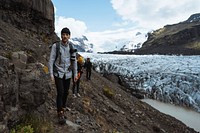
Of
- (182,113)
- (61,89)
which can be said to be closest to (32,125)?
(61,89)

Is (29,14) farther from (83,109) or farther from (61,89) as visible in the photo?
(61,89)

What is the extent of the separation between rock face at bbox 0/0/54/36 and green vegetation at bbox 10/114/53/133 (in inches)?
580

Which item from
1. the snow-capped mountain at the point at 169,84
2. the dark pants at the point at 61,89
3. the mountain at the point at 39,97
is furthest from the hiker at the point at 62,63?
the snow-capped mountain at the point at 169,84

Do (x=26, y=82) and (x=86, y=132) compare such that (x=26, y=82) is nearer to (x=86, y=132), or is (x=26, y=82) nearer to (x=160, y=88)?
(x=86, y=132)

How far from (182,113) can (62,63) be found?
21.5 m

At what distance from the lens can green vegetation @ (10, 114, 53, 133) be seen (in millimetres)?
5368

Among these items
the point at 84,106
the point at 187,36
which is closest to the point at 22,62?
the point at 84,106

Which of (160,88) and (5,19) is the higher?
(5,19)

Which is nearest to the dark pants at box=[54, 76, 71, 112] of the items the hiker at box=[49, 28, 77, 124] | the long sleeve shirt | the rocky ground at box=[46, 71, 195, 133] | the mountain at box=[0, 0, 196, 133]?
the hiker at box=[49, 28, 77, 124]

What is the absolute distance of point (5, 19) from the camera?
768 inches

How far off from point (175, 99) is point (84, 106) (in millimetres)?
20723

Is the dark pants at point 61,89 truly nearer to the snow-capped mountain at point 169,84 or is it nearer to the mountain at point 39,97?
the mountain at point 39,97

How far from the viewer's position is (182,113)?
2617 centimetres

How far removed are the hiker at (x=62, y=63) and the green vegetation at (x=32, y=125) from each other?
0.90 m
